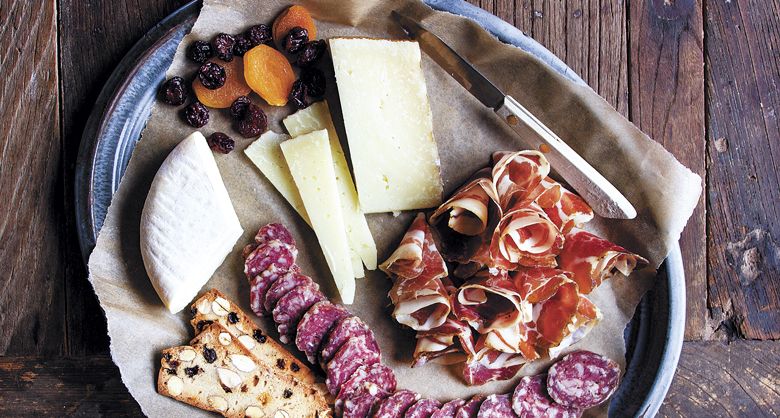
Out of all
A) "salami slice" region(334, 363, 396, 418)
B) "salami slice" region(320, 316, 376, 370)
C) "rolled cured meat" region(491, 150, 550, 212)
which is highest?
"rolled cured meat" region(491, 150, 550, 212)

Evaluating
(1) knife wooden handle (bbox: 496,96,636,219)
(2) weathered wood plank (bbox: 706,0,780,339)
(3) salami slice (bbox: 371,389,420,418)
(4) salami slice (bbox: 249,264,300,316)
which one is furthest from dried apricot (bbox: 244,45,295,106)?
(2) weathered wood plank (bbox: 706,0,780,339)

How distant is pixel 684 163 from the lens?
160 centimetres

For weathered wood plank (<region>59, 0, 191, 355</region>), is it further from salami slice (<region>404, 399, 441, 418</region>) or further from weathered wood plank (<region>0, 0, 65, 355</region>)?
salami slice (<region>404, 399, 441, 418</region>)

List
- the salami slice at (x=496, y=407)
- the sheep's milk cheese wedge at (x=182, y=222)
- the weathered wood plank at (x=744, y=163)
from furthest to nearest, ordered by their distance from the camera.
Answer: the weathered wood plank at (x=744, y=163)
the salami slice at (x=496, y=407)
the sheep's milk cheese wedge at (x=182, y=222)

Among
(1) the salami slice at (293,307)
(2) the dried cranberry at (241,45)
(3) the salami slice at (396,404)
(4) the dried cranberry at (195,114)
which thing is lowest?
(3) the salami slice at (396,404)

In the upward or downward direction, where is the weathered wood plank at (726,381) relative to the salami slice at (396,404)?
downward

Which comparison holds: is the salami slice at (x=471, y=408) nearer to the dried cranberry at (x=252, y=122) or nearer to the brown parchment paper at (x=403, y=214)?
the brown parchment paper at (x=403, y=214)

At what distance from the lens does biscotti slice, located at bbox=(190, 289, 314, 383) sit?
4.73ft

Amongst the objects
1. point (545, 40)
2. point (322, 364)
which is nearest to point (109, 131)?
point (322, 364)

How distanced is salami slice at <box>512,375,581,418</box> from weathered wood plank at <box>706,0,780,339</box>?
439 millimetres

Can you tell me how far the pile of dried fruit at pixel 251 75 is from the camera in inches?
56.2

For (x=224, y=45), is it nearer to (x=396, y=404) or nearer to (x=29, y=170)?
(x=29, y=170)

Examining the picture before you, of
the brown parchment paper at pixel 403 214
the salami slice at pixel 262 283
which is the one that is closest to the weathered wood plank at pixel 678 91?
the brown parchment paper at pixel 403 214

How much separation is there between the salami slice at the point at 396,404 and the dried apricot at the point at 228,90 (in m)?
0.71
